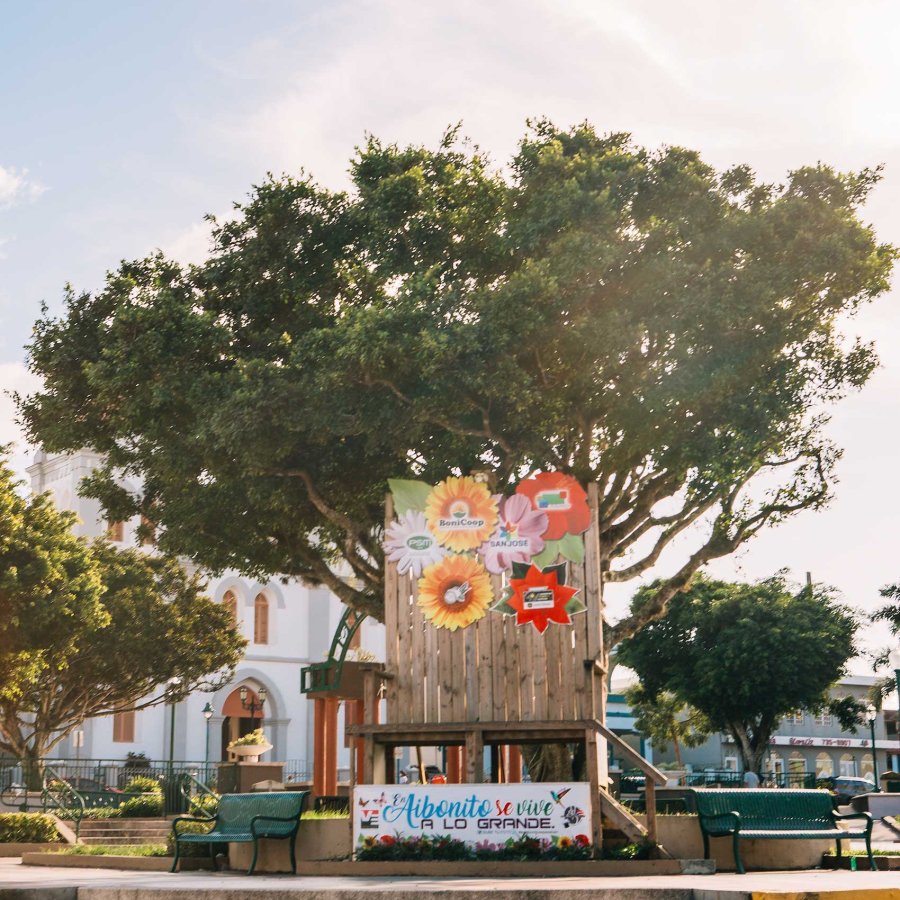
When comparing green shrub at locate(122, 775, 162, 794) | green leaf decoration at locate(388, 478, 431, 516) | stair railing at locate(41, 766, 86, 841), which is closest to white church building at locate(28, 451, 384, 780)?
green shrub at locate(122, 775, 162, 794)

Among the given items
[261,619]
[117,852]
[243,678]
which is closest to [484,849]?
[117,852]

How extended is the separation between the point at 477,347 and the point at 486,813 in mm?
6211

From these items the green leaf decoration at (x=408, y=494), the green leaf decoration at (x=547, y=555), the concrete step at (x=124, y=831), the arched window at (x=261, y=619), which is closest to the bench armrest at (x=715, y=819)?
the green leaf decoration at (x=547, y=555)

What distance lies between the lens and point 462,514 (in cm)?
1580

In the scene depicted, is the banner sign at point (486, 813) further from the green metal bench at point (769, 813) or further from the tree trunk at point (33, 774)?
the tree trunk at point (33, 774)

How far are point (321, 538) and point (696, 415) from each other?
777 cm

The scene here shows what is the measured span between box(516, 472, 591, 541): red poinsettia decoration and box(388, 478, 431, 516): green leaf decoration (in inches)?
54.8

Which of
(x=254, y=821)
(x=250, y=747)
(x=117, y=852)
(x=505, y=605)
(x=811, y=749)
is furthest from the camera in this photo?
(x=811, y=749)

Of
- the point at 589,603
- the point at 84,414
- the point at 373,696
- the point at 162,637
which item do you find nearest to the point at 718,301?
the point at 589,603

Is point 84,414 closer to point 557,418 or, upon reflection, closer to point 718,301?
point 557,418

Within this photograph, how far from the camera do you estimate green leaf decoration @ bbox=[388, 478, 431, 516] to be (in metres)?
16.0

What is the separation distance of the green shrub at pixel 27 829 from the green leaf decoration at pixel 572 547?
12773mm

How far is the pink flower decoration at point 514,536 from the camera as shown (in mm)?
15438

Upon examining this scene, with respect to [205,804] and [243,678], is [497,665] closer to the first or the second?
[205,804]
